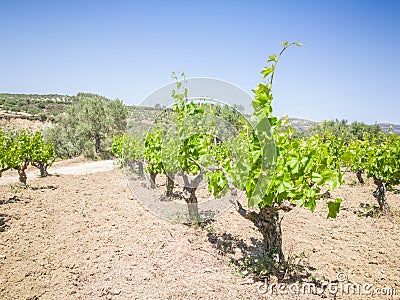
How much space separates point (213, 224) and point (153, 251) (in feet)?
6.30

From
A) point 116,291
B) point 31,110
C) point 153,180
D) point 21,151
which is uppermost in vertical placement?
point 31,110

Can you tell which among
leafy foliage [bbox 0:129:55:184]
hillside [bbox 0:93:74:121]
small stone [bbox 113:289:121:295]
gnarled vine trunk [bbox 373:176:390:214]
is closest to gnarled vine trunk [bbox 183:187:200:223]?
small stone [bbox 113:289:121:295]

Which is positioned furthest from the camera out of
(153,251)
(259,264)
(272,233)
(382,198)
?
(382,198)

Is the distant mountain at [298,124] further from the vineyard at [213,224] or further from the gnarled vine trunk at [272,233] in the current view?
the gnarled vine trunk at [272,233]

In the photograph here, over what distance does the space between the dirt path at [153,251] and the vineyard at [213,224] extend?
0.02m

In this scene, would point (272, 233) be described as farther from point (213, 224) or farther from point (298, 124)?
point (298, 124)

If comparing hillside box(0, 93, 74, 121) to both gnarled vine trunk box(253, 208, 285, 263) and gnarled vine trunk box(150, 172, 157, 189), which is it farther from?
gnarled vine trunk box(253, 208, 285, 263)

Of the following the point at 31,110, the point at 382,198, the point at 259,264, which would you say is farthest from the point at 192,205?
the point at 31,110

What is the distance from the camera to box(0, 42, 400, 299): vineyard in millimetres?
3848

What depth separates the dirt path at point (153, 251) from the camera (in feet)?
14.0

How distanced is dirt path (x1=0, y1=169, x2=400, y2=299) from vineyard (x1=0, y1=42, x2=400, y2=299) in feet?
0.08

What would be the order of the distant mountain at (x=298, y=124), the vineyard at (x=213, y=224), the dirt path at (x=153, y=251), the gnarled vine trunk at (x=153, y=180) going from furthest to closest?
1. the gnarled vine trunk at (x=153, y=180)
2. the distant mountain at (x=298, y=124)
3. the dirt path at (x=153, y=251)
4. the vineyard at (x=213, y=224)

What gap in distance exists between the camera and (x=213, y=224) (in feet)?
22.9

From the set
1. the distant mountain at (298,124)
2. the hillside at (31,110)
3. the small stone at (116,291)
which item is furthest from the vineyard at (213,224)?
the hillside at (31,110)
